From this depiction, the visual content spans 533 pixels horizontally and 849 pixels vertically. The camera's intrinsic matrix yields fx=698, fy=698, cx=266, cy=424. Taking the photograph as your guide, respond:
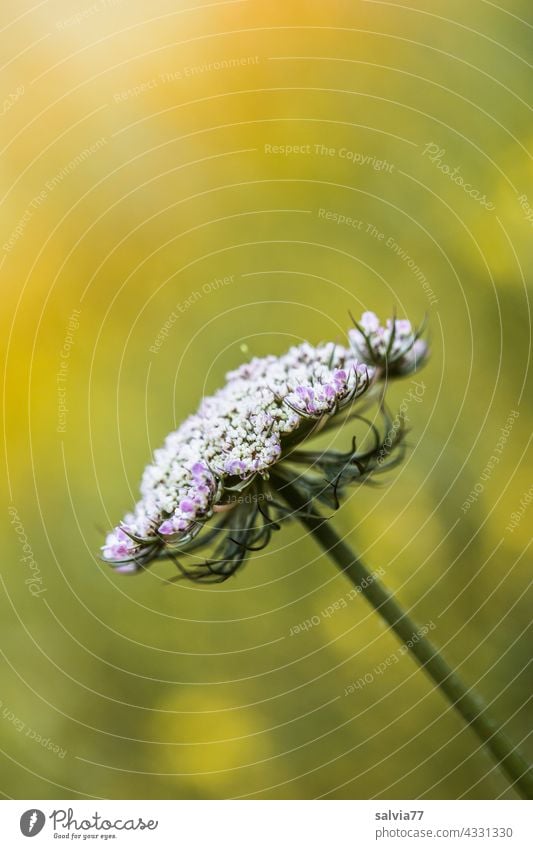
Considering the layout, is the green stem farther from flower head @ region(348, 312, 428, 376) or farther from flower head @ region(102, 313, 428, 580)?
flower head @ region(348, 312, 428, 376)

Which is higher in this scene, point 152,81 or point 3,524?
point 152,81

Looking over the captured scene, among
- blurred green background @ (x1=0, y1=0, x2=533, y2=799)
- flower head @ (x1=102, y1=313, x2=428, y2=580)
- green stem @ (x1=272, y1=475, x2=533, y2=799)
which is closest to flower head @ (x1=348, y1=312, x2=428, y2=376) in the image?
flower head @ (x1=102, y1=313, x2=428, y2=580)

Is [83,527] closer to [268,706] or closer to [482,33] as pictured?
[268,706]

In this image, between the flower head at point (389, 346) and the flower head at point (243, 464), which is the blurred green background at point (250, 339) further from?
the flower head at point (243, 464)

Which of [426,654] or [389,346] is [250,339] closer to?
[389,346]

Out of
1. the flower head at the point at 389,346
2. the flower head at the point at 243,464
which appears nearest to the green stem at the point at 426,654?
the flower head at the point at 243,464
